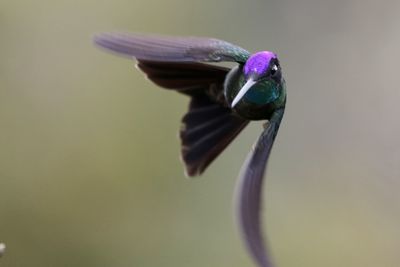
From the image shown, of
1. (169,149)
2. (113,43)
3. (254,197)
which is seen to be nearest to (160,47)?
(113,43)

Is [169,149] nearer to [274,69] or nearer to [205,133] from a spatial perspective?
[205,133]

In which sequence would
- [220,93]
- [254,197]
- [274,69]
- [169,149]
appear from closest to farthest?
[254,197]
[274,69]
[220,93]
[169,149]

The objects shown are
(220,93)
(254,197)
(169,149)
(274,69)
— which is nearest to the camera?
(254,197)

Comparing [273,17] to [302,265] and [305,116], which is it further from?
[302,265]

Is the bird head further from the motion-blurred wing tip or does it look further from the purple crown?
the motion-blurred wing tip

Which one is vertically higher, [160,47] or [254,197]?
[160,47]

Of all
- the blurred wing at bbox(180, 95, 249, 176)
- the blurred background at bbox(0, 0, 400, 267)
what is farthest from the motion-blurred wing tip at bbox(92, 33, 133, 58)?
the blurred background at bbox(0, 0, 400, 267)

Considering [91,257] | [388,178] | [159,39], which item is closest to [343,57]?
[388,178]

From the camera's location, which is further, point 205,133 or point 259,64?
point 205,133
